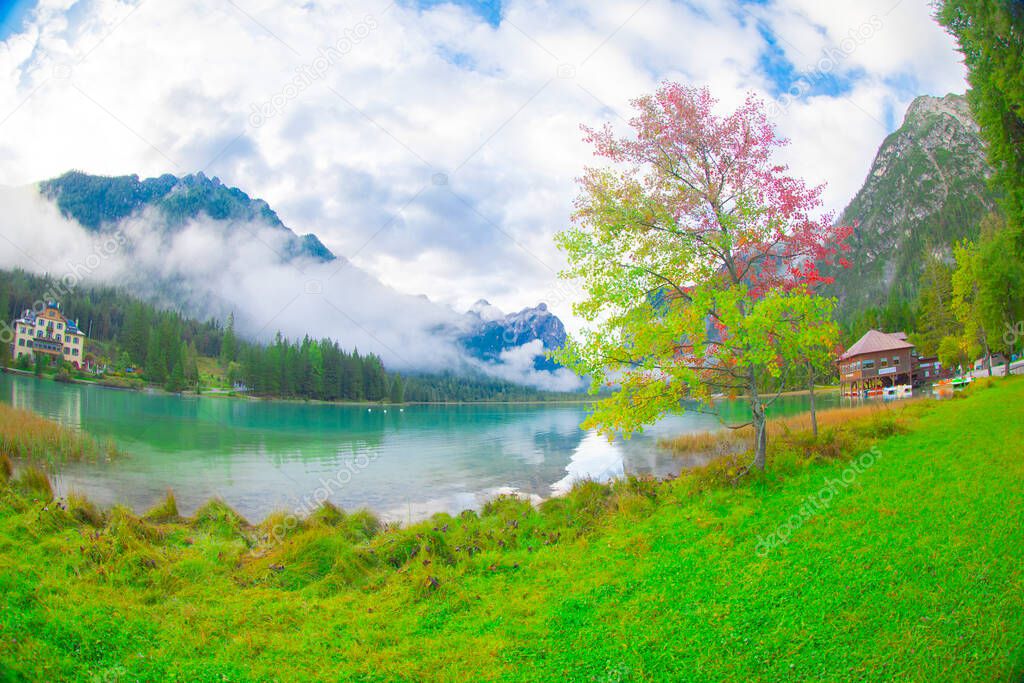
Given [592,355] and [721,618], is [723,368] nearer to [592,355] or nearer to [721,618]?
[592,355]

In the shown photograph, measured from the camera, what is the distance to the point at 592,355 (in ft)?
30.7

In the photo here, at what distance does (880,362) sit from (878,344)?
2.51m

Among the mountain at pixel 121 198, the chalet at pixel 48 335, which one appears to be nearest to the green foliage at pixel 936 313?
the chalet at pixel 48 335

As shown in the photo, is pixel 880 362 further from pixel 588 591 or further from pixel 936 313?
pixel 588 591

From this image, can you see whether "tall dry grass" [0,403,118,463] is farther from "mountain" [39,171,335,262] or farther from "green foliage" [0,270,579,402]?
"mountain" [39,171,335,262]

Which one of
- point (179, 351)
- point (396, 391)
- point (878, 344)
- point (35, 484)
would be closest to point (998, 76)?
point (35, 484)

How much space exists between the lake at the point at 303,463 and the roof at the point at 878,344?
48.5m

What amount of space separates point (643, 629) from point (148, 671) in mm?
4597

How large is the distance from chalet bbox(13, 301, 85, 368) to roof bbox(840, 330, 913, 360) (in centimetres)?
7855

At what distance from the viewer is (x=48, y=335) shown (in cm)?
2564

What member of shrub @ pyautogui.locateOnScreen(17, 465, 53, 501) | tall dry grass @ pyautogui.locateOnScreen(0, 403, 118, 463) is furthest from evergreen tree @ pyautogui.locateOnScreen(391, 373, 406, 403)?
shrub @ pyautogui.locateOnScreen(17, 465, 53, 501)

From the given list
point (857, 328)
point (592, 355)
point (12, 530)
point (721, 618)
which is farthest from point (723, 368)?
point (857, 328)

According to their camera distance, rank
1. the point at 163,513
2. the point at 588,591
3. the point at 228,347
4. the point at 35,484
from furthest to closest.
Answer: the point at 228,347 → the point at 163,513 → the point at 35,484 → the point at 588,591

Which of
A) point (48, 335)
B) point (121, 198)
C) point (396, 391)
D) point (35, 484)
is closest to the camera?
point (35, 484)
